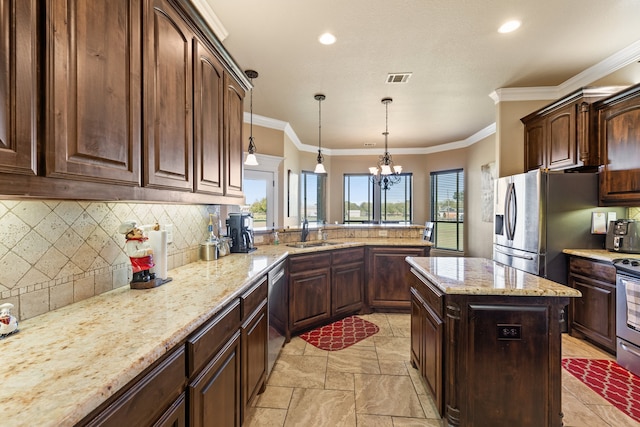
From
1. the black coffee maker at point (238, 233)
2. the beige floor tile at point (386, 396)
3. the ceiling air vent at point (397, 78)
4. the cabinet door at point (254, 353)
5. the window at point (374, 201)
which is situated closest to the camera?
the cabinet door at point (254, 353)

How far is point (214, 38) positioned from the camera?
77.4 inches

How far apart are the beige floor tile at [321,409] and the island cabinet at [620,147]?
3.22 meters

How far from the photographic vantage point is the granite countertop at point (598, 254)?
9.00 ft

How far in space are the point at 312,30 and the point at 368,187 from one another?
211 inches

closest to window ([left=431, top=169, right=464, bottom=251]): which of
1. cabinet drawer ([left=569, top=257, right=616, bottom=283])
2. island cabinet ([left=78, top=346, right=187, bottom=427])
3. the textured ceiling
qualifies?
the textured ceiling

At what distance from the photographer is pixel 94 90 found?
1.07 meters

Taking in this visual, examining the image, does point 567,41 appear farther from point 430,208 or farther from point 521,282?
point 430,208

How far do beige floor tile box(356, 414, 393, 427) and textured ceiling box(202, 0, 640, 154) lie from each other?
3.01m

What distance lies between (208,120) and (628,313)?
3688 millimetres

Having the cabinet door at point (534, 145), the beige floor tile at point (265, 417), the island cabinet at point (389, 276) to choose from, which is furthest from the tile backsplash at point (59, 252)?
the cabinet door at point (534, 145)

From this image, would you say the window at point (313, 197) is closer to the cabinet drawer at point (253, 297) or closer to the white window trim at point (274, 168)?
the white window trim at point (274, 168)

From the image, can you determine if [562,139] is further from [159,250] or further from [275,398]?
[159,250]

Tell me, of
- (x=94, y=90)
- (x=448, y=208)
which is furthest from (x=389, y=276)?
(x=448, y=208)

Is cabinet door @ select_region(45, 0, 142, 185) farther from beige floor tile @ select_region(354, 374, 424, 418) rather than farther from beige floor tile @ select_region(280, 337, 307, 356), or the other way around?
beige floor tile @ select_region(280, 337, 307, 356)
